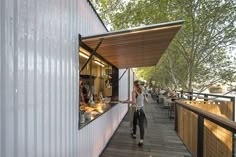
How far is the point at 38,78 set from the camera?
177 cm


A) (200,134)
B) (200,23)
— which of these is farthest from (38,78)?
(200,23)

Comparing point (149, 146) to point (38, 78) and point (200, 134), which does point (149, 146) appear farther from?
point (38, 78)

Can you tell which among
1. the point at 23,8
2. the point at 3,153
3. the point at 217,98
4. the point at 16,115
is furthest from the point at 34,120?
the point at 217,98

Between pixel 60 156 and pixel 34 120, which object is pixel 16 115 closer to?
pixel 34 120

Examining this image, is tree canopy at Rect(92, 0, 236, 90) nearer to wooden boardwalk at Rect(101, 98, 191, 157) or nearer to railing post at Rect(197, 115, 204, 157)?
wooden boardwalk at Rect(101, 98, 191, 157)

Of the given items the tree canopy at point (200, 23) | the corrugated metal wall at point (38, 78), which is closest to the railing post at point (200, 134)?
the corrugated metal wall at point (38, 78)

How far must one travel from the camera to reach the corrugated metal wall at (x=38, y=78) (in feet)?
4.53

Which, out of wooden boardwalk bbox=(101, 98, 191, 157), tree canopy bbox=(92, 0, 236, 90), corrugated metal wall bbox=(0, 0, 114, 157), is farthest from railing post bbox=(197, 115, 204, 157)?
tree canopy bbox=(92, 0, 236, 90)

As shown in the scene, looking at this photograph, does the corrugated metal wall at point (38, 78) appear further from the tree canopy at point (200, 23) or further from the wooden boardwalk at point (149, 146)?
the tree canopy at point (200, 23)

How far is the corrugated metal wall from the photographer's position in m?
1.38

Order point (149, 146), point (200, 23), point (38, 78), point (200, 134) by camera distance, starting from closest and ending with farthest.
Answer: point (38, 78) → point (200, 134) → point (149, 146) → point (200, 23)

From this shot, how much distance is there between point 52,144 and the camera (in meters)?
2.08

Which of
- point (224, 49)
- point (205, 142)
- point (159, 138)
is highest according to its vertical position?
point (224, 49)

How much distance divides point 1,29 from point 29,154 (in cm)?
107
